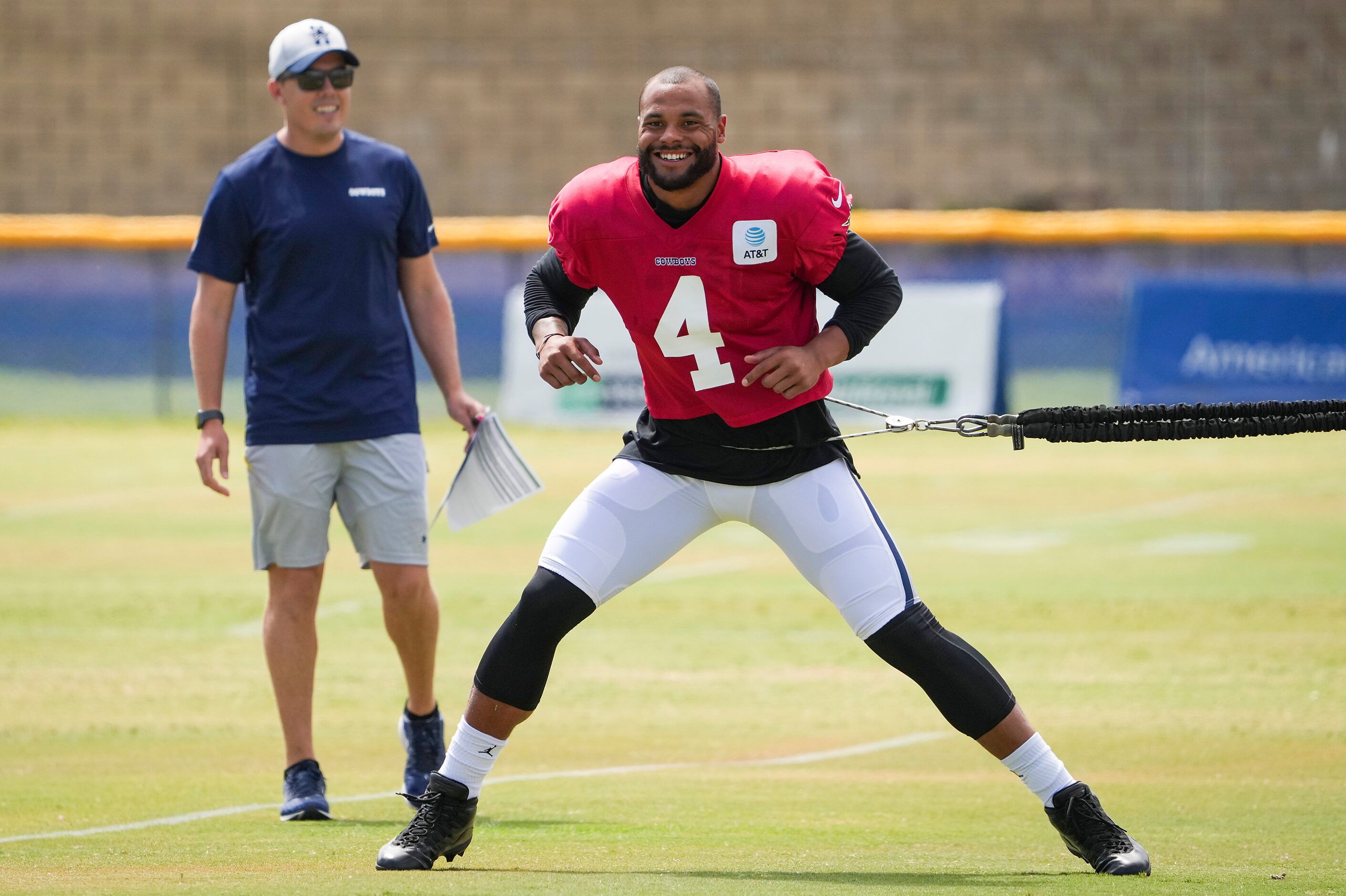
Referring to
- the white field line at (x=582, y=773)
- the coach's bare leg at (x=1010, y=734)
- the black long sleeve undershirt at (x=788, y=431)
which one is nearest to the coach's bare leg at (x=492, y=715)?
the white field line at (x=582, y=773)

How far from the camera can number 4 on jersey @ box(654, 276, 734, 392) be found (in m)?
4.77

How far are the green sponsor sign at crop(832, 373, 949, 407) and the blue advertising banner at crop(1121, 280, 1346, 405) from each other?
2.21m

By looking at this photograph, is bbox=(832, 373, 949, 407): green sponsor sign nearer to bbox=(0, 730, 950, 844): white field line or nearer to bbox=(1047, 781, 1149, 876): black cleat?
bbox=(0, 730, 950, 844): white field line

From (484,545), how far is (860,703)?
205 inches

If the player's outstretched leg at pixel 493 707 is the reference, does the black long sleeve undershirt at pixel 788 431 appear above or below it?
above

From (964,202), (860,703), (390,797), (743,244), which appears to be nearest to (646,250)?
(743,244)

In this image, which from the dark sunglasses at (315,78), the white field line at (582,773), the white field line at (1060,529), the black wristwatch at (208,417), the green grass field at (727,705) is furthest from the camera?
the white field line at (1060,529)

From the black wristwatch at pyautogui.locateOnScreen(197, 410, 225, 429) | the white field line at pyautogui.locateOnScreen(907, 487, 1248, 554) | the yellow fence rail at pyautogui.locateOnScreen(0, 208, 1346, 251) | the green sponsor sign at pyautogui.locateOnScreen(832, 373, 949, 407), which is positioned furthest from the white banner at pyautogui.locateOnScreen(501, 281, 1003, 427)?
the black wristwatch at pyautogui.locateOnScreen(197, 410, 225, 429)

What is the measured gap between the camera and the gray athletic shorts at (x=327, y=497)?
6066mm

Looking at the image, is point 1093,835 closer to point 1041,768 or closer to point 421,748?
point 1041,768

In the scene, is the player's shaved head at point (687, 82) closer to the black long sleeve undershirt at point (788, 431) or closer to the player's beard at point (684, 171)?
the player's beard at point (684, 171)

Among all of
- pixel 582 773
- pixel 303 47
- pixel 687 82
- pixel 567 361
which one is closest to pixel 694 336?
pixel 567 361

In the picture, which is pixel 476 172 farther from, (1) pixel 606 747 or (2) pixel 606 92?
(1) pixel 606 747

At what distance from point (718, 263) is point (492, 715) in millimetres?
1304
